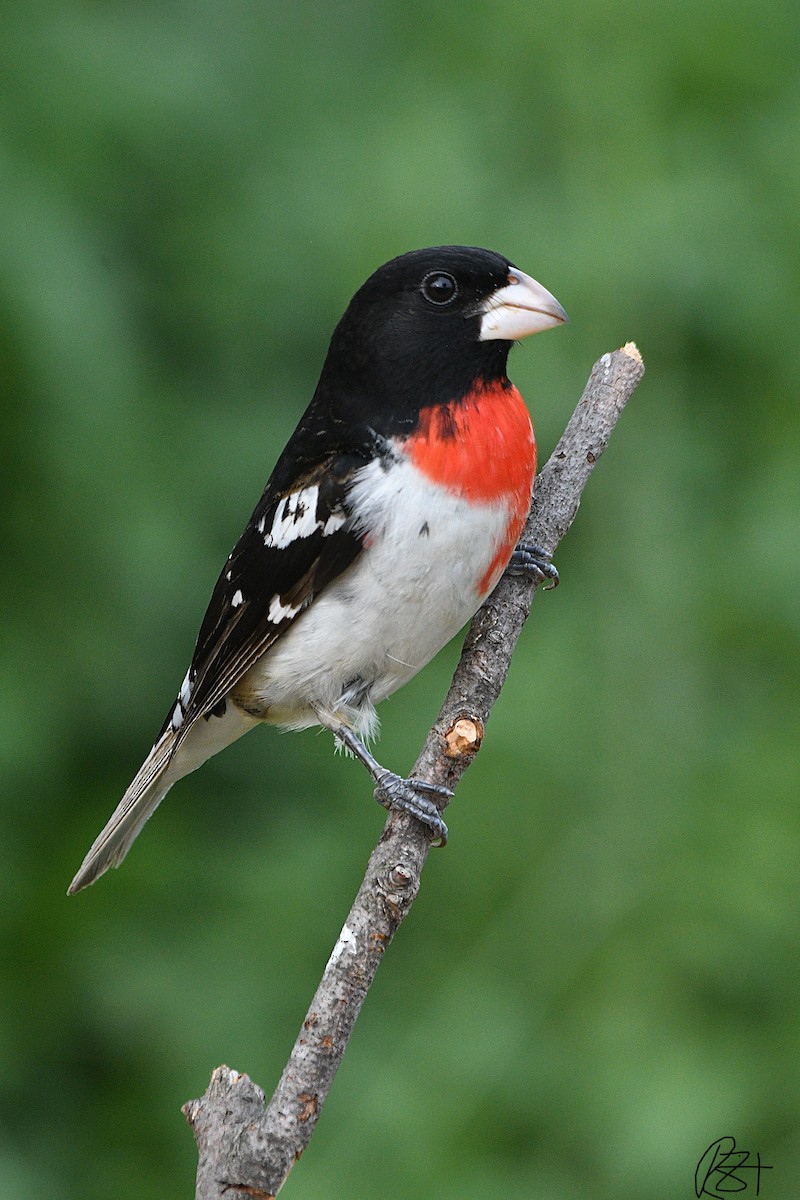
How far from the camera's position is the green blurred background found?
3418 mm

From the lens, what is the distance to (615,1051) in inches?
131

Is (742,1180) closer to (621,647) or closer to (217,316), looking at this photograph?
(621,647)

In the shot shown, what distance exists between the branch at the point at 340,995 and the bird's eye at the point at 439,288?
67cm

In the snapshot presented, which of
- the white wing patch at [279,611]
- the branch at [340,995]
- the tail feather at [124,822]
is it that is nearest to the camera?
the branch at [340,995]

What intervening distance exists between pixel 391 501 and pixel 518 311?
477mm

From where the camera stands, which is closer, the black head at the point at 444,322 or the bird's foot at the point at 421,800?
the bird's foot at the point at 421,800

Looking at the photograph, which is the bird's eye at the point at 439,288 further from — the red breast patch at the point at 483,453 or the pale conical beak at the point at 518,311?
the red breast patch at the point at 483,453

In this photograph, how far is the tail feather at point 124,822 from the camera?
3.28 metres

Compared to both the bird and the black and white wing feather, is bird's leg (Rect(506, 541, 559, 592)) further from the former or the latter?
the black and white wing feather

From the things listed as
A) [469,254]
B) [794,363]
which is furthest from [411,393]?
[794,363]
